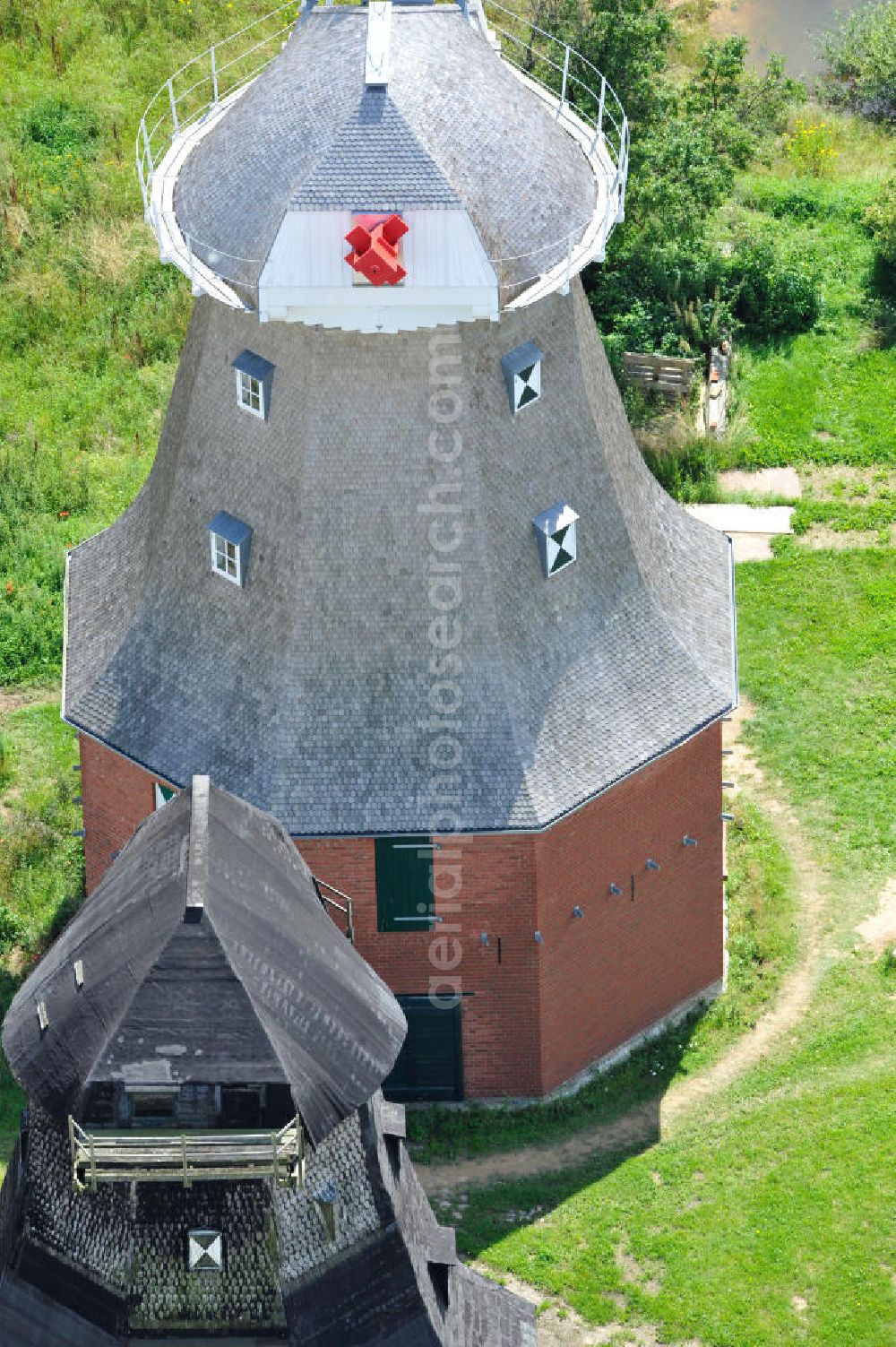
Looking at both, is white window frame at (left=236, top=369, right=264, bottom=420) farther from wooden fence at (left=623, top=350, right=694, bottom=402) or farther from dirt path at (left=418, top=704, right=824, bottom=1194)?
wooden fence at (left=623, top=350, right=694, bottom=402)

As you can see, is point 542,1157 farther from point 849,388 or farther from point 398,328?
point 849,388

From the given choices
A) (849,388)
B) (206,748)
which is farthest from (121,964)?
(849,388)

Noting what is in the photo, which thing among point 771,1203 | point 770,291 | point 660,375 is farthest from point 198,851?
point 770,291

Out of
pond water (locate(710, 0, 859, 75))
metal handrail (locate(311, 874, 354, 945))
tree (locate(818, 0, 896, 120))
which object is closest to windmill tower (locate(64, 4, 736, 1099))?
metal handrail (locate(311, 874, 354, 945))

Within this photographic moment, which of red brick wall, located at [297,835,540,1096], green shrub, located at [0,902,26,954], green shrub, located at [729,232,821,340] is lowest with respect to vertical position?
green shrub, located at [0,902,26,954]

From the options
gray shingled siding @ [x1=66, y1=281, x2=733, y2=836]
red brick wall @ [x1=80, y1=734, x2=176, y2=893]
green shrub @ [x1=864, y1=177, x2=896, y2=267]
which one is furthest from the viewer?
green shrub @ [x1=864, y1=177, x2=896, y2=267]

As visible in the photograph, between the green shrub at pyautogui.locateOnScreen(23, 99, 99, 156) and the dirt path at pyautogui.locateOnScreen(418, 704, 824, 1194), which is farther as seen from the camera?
the green shrub at pyautogui.locateOnScreen(23, 99, 99, 156)

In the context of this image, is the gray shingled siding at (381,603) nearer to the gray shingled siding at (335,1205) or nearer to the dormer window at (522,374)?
the dormer window at (522,374)

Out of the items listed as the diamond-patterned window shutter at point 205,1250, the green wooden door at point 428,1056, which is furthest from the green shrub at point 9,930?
the diamond-patterned window shutter at point 205,1250
